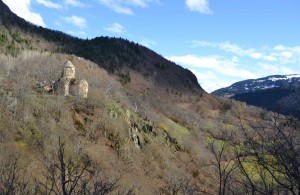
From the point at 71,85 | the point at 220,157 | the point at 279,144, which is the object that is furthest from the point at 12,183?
the point at 71,85

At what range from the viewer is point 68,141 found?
266ft

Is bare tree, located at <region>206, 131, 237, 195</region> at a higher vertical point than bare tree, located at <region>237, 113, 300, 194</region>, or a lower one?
lower

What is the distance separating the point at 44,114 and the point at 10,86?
42.8 feet

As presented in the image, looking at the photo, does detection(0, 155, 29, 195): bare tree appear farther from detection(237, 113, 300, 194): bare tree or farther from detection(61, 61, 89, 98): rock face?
detection(61, 61, 89, 98): rock face

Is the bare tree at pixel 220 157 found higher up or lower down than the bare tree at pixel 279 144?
lower down

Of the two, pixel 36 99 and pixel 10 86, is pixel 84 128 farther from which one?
pixel 10 86

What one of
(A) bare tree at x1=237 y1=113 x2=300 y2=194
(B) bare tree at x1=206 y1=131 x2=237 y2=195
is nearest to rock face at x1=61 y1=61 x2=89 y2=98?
(B) bare tree at x1=206 y1=131 x2=237 y2=195

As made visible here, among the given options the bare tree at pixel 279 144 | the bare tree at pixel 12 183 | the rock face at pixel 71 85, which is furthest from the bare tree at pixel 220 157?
the rock face at pixel 71 85

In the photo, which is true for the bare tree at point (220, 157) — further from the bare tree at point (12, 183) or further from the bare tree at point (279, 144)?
the bare tree at point (12, 183)

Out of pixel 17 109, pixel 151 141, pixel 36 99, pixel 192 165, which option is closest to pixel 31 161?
pixel 17 109

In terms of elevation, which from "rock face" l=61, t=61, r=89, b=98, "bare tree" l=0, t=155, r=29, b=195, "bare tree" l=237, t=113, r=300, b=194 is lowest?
"bare tree" l=0, t=155, r=29, b=195

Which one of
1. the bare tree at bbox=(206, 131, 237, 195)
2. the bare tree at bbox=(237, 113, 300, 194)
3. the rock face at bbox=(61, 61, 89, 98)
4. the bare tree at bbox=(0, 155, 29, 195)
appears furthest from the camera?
the rock face at bbox=(61, 61, 89, 98)

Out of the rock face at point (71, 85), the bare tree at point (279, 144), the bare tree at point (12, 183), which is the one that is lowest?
the bare tree at point (12, 183)

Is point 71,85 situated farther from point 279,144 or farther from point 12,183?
point 279,144
